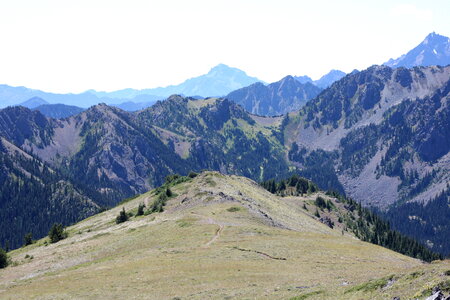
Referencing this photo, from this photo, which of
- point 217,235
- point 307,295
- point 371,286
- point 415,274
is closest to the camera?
point 415,274

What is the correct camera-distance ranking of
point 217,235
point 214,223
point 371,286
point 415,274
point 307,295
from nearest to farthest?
1. point 415,274
2. point 371,286
3. point 307,295
4. point 217,235
5. point 214,223

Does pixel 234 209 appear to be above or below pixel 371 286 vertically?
below

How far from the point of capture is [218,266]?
6066 cm

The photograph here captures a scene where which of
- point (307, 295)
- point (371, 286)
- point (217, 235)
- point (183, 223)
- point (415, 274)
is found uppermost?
point (415, 274)

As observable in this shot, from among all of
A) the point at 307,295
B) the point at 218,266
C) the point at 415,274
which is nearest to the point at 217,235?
the point at 218,266

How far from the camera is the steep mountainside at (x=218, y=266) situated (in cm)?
4428

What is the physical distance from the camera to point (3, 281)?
6619cm

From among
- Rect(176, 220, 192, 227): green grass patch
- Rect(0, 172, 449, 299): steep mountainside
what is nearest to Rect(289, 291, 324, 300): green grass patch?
Rect(0, 172, 449, 299): steep mountainside

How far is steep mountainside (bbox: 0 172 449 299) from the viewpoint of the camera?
4428 centimetres

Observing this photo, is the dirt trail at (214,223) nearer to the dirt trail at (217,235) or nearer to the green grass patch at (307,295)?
the dirt trail at (217,235)

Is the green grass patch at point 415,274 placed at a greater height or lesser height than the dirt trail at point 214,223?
greater

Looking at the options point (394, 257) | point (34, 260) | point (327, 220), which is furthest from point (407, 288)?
point (327, 220)

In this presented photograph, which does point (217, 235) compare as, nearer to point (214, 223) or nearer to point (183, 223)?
point (214, 223)

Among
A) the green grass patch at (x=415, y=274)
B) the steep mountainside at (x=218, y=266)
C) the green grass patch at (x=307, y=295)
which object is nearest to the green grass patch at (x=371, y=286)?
the steep mountainside at (x=218, y=266)
